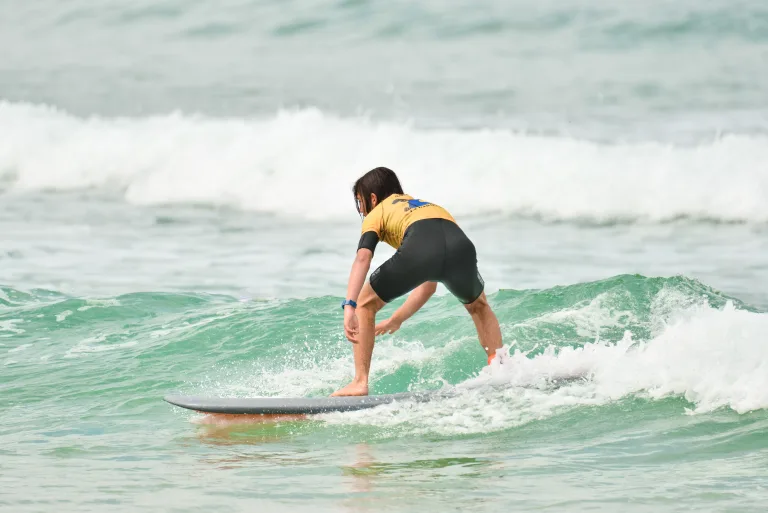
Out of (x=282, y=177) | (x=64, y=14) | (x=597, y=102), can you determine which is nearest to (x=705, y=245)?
(x=597, y=102)

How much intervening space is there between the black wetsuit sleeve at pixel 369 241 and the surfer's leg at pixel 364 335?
0.85 feet

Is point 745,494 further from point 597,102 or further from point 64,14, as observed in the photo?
point 64,14

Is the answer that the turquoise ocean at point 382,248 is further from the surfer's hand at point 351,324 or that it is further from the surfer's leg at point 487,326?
the surfer's hand at point 351,324

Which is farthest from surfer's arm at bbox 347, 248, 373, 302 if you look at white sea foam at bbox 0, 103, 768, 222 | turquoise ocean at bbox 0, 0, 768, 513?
white sea foam at bbox 0, 103, 768, 222

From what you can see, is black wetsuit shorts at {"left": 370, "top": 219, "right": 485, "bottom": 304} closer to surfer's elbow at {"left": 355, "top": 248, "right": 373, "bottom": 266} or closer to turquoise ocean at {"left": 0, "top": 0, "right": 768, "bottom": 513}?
surfer's elbow at {"left": 355, "top": 248, "right": 373, "bottom": 266}

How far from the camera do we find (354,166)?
2073 cm

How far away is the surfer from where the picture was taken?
19.0 ft

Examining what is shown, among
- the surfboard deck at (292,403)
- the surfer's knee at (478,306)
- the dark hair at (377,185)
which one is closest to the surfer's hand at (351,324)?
the surfboard deck at (292,403)

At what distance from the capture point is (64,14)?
28875 mm

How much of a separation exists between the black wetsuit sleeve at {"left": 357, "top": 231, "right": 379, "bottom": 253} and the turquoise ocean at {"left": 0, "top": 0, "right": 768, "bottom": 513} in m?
1.01

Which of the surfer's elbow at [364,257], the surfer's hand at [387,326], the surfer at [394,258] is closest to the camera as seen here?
the surfer's elbow at [364,257]

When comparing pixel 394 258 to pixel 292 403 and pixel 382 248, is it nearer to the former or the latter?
pixel 292 403

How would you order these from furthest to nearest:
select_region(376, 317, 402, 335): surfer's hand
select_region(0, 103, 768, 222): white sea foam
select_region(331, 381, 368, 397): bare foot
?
select_region(0, 103, 768, 222): white sea foam < select_region(376, 317, 402, 335): surfer's hand < select_region(331, 381, 368, 397): bare foot

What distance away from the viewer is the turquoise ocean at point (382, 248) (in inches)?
194
